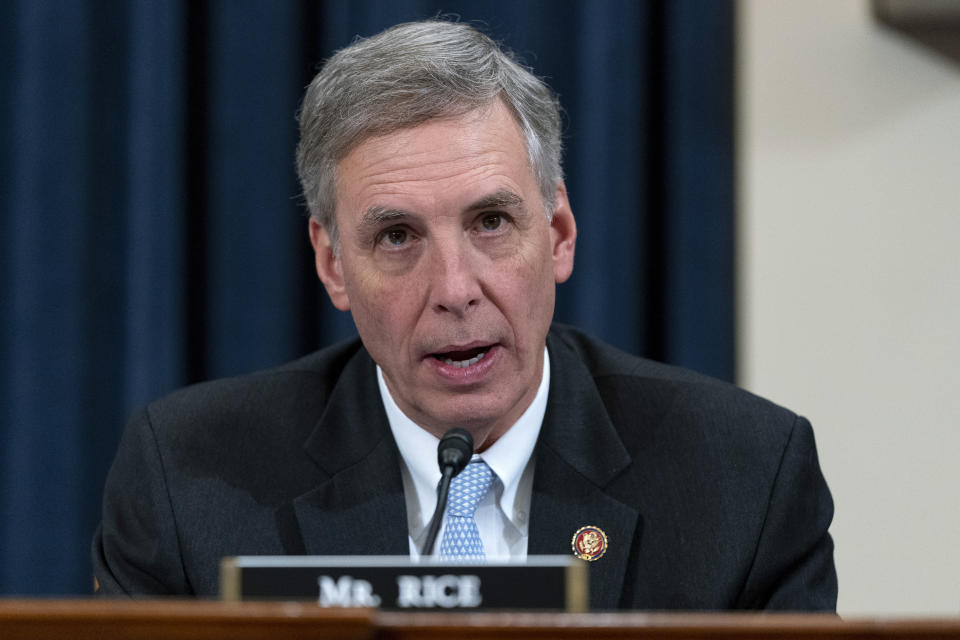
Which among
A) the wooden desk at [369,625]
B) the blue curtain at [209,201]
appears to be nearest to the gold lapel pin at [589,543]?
the wooden desk at [369,625]

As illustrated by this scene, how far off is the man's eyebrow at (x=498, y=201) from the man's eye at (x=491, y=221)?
0.07 ft

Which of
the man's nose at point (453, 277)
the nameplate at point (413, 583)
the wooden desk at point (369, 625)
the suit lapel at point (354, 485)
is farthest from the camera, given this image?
the suit lapel at point (354, 485)

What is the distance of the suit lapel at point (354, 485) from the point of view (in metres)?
1.67

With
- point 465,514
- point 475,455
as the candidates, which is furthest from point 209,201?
point 465,514

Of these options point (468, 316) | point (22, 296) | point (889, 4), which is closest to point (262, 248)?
point (22, 296)

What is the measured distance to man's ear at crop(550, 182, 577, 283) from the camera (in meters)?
1.85

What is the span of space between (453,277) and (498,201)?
0.15m

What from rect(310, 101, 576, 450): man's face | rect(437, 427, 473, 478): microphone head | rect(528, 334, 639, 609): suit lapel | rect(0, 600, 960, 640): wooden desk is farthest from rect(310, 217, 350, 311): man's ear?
rect(0, 600, 960, 640): wooden desk

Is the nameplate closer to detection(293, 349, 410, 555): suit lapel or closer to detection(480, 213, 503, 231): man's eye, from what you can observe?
detection(293, 349, 410, 555): suit lapel

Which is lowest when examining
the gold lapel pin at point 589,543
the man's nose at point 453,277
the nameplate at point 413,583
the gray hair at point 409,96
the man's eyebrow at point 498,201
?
the gold lapel pin at point 589,543

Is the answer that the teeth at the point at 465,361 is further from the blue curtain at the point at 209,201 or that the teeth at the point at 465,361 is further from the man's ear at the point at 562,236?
the blue curtain at the point at 209,201

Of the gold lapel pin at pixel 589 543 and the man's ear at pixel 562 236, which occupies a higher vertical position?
the man's ear at pixel 562 236

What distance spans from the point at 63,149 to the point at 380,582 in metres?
1.86

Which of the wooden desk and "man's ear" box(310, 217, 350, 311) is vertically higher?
"man's ear" box(310, 217, 350, 311)
